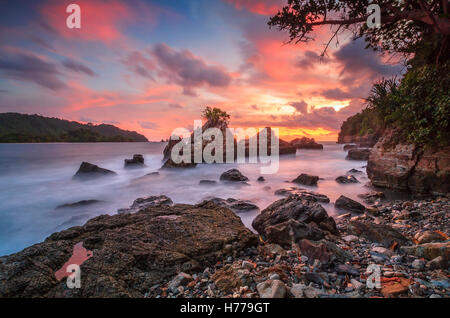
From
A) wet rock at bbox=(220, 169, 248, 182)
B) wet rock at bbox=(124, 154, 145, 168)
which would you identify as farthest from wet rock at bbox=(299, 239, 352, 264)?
wet rock at bbox=(124, 154, 145, 168)

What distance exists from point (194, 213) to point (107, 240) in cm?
205

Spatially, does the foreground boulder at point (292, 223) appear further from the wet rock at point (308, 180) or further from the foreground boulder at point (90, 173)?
the foreground boulder at point (90, 173)

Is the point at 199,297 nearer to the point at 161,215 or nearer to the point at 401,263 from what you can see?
the point at 161,215

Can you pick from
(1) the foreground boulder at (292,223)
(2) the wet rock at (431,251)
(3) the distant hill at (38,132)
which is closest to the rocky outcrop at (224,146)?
(1) the foreground boulder at (292,223)

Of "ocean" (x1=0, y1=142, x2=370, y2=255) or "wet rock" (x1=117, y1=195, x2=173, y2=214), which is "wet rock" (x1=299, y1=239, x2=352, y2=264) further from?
"wet rock" (x1=117, y1=195, x2=173, y2=214)

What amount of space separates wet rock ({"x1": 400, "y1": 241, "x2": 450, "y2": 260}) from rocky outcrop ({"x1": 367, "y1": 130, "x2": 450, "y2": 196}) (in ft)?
21.5

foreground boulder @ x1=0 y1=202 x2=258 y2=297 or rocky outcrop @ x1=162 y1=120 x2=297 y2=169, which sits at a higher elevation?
rocky outcrop @ x1=162 y1=120 x2=297 y2=169

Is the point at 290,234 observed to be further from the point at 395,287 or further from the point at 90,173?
the point at 90,173

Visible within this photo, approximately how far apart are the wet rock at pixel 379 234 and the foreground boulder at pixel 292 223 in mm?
521

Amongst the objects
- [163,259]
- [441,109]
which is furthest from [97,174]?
[441,109]

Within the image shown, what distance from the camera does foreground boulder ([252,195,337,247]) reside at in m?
4.09

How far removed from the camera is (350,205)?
23.9 feet

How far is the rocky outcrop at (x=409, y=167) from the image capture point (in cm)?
740

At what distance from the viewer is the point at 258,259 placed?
3584 millimetres
